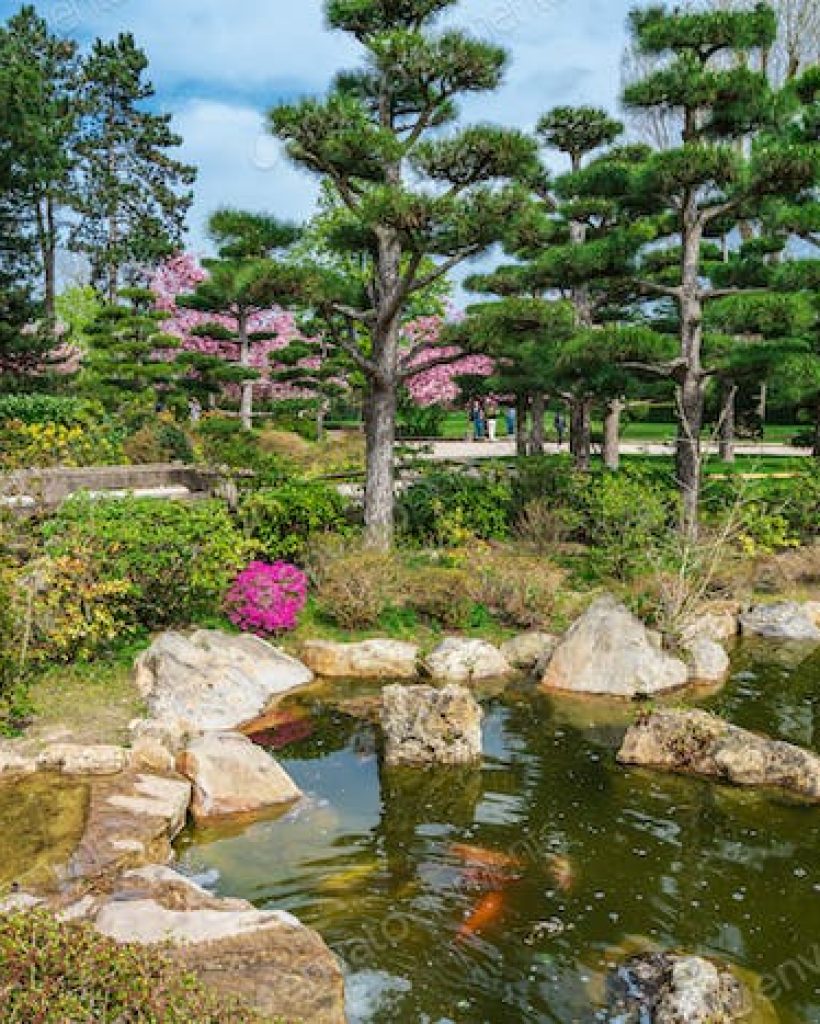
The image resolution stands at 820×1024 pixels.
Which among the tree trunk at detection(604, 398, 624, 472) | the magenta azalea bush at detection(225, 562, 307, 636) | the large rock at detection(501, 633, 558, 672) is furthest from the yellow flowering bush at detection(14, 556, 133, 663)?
the tree trunk at detection(604, 398, 624, 472)

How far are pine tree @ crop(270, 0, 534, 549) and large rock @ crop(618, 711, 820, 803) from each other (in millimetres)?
5060

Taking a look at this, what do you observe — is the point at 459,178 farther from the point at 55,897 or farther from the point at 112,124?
the point at 112,124

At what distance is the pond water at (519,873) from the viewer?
4.73 meters

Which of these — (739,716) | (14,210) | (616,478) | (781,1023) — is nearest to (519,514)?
(616,478)

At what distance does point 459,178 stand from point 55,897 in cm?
864

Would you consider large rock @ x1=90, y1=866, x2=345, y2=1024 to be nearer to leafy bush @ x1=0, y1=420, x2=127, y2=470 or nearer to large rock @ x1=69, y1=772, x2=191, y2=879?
large rock @ x1=69, y1=772, x2=191, y2=879

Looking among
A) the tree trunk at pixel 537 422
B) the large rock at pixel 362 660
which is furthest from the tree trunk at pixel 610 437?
the large rock at pixel 362 660

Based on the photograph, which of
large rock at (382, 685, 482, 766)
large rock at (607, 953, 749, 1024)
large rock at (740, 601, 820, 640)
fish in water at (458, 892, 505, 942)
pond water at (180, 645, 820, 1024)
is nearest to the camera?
large rock at (607, 953, 749, 1024)

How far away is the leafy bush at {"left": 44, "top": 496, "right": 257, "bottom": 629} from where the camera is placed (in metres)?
8.59

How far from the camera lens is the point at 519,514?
1327 cm

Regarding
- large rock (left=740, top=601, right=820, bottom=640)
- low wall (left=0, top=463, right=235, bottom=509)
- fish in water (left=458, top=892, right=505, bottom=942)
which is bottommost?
fish in water (left=458, top=892, right=505, bottom=942)

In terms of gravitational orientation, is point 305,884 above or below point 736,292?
below

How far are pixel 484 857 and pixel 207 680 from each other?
3124mm

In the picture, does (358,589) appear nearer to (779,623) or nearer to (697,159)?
(779,623)
